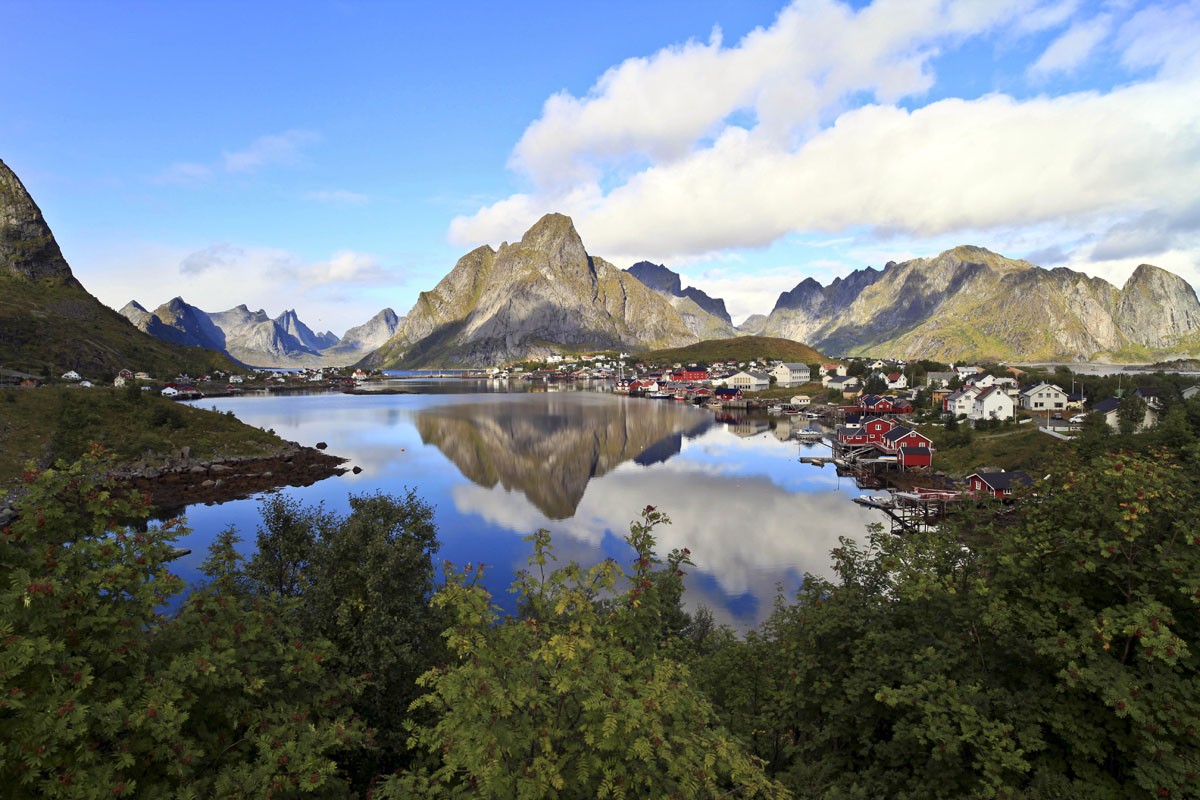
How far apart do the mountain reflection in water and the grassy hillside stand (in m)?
91.8

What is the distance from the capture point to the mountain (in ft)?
426

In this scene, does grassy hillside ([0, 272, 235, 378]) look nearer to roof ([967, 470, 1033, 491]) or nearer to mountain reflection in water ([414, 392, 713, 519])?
mountain reflection in water ([414, 392, 713, 519])

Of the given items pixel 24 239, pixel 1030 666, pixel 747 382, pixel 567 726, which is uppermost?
pixel 24 239

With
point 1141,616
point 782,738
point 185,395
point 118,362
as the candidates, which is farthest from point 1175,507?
point 118,362

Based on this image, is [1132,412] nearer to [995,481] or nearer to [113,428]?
[995,481]

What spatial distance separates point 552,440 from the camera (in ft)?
286

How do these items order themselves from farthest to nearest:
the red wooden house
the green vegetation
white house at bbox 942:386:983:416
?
white house at bbox 942:386:983:416, the red wooden house, the green vegetation

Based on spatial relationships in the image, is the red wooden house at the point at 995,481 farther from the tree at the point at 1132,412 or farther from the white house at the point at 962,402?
the white house at the point at 962,402

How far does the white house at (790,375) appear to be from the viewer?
594 ft

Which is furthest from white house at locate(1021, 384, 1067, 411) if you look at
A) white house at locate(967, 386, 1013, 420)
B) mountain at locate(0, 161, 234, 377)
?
mountain at locate(0, 161, 234, 377)

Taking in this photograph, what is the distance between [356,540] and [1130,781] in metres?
19.3

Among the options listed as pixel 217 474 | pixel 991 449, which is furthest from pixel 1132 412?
pixel 217 474

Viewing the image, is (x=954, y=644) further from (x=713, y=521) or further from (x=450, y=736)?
(x=713, y=521)

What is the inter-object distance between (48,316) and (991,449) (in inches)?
8532
